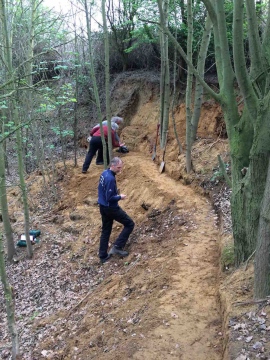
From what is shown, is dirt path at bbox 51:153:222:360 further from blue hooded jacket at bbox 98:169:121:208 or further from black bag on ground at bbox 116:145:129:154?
black bag on ground at bbox 116:145:129:154

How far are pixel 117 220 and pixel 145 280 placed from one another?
1.97 m

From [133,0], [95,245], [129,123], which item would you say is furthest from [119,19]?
[95,245]

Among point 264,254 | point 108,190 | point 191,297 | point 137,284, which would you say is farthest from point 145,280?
point 264,254

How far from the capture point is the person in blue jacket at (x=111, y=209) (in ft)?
24.3

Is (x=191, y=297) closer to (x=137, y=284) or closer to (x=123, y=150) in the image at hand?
(x=137, y=284)

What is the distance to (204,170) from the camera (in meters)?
9.62

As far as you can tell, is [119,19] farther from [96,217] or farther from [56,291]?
[56,291]

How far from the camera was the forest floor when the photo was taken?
431 centimetres

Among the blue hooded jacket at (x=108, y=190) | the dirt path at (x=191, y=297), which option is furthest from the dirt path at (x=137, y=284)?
the blue hooded jacket at (x=108, y=190)

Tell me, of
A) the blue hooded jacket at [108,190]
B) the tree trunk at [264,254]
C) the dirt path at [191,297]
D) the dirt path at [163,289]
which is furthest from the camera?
the blue hooded jacket at [108,190]

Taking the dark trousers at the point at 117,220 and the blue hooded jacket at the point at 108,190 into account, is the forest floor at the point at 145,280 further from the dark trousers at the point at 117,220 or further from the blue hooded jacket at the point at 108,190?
the blue hooded jacket at the point at 108,190

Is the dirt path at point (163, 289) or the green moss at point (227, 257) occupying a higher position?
the green moss at point (227, 257)

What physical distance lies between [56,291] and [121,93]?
1177 centimetres

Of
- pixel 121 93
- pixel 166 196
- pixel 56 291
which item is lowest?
pixel 56 291
